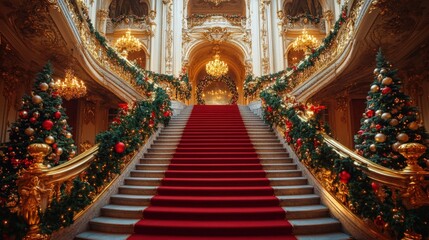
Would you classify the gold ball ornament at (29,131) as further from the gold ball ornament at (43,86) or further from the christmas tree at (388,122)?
the christmas tree at (388,122)

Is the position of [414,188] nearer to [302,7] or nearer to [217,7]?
[302,7]

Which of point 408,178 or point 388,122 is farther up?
point 388,122

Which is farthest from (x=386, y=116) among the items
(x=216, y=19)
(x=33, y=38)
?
(x=216, y=19)

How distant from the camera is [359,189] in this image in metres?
3.29

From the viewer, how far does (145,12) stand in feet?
65.3

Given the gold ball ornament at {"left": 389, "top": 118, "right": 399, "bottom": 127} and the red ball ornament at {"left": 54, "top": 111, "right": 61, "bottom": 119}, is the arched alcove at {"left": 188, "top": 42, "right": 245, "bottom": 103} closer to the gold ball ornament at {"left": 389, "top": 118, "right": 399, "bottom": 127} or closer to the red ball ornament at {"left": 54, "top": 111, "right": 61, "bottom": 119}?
the red ball ornament at {"left": 54, "top": 111, "right": 61, "bottom": 119}

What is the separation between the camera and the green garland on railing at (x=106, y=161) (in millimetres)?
3148

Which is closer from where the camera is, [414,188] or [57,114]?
[414,188]

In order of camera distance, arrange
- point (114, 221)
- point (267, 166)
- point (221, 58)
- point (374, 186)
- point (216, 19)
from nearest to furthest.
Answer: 1. point (374, 186)
2. point (114, 221)
3. point (267, 166)
4. point (216, 19)
5. point (221, 58)

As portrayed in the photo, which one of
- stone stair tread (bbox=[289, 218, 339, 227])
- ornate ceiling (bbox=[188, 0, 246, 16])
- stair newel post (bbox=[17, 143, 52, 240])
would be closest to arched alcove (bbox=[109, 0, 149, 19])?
ornate ceiling (bbox=[188, 0, 246, 16])

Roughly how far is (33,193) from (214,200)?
7.66ft

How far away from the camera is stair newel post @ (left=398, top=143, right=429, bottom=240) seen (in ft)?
9.04

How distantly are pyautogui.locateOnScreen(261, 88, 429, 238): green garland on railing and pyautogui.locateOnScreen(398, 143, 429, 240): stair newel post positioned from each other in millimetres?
53

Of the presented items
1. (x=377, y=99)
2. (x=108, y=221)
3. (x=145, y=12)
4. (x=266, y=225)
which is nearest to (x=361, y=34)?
(x=377, y=99)
